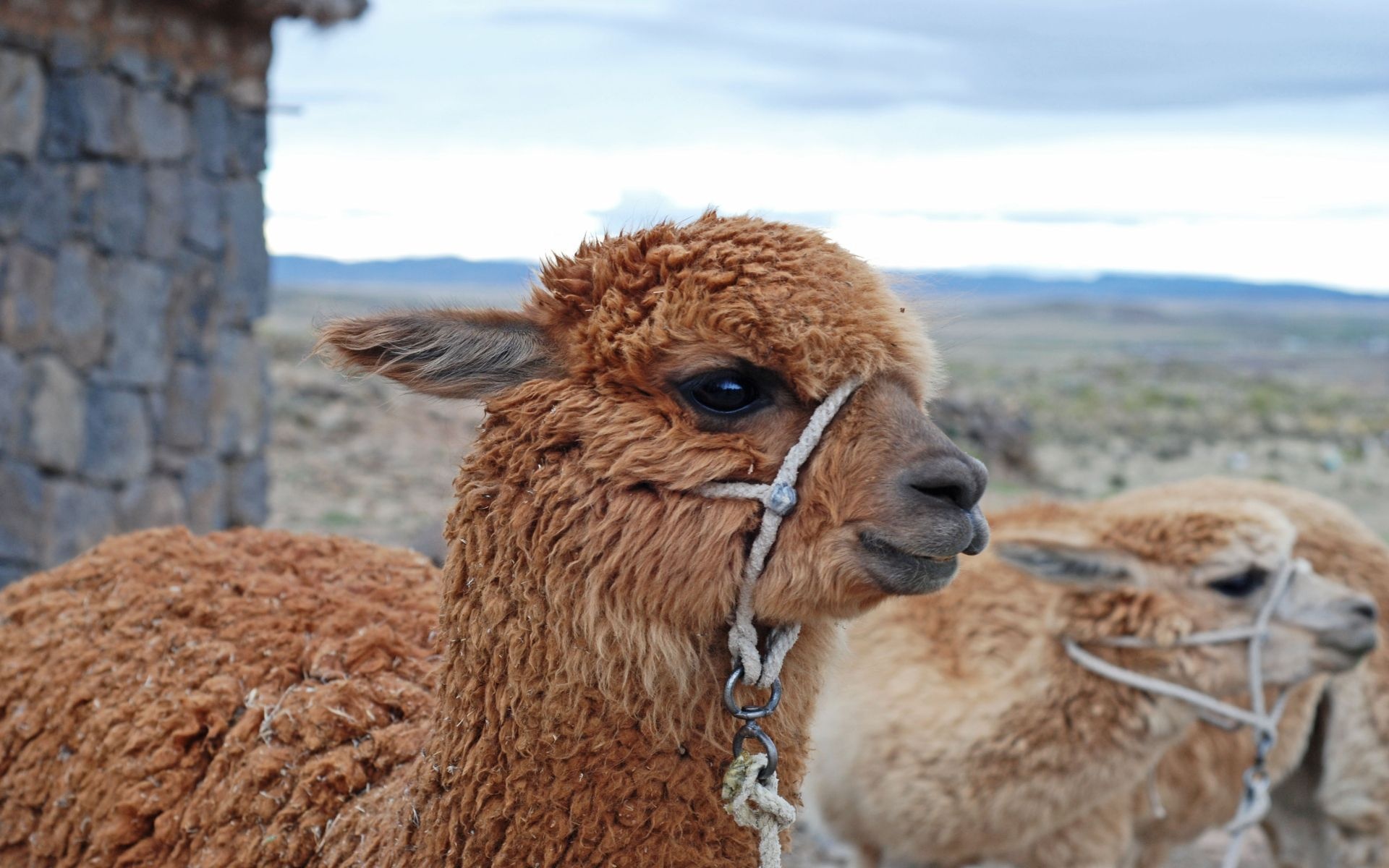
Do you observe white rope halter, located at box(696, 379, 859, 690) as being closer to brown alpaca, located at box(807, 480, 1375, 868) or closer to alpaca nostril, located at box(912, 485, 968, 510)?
alpaca nostril, located at box(912, 485, 968, 510)

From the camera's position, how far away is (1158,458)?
16.6 metres

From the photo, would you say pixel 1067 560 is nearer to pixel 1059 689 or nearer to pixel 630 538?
pixel 1059 689

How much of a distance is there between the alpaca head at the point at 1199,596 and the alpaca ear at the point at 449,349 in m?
2.58

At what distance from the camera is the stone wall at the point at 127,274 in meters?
6.16

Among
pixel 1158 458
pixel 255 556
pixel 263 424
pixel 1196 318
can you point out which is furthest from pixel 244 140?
pixel 1196 318

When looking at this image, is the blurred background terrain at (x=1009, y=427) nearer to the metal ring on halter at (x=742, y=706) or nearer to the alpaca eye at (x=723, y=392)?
the alpaca eye at (x=723, y=392)

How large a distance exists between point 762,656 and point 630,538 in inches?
12.1

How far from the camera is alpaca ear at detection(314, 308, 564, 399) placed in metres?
2.15

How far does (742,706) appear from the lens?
83.2 inches

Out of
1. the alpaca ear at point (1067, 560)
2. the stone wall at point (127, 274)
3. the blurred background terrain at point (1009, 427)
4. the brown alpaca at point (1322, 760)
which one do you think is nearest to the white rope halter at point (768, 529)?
the blurred background terrain at point (1009, 427)

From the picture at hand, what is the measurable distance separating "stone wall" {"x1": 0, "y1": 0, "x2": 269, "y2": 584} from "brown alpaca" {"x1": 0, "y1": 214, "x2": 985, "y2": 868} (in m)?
4.63

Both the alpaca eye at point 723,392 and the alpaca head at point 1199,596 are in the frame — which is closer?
the alpaca eye at point 723,392

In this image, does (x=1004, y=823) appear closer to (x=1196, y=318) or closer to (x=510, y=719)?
(x=510, y=719)

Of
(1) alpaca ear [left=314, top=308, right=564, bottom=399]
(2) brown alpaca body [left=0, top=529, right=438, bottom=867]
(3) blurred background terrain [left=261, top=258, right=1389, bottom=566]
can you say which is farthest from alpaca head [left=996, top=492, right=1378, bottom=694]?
(1) alpaca ear [left=314, top=308, right=564, bottom=399]
